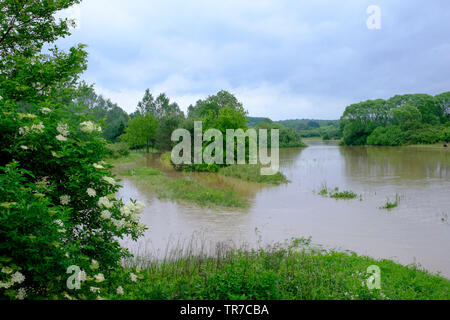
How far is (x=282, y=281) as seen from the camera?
4723 millimetres

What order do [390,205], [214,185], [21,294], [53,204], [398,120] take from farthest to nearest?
1. [398,120]
2. [214,185]
3. [390,205]
4. [53,204]
5. [21,294]

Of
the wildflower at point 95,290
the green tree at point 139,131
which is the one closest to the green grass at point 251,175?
the wildflower at point 95,290

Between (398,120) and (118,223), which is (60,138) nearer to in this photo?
(118,223)

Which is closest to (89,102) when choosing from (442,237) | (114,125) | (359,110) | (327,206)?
(114,125)

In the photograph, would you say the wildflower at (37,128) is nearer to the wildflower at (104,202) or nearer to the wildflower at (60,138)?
the wildflower at (60,138)

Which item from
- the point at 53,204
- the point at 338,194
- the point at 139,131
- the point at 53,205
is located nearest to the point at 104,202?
the point at 53,205

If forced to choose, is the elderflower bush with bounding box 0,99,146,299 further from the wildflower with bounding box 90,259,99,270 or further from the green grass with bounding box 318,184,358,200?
the green grass with bounding box 318,184,358,200

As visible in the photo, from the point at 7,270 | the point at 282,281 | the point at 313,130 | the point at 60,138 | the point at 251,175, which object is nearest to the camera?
the point at 7,270

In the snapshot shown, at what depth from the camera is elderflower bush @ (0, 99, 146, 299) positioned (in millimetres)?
3008

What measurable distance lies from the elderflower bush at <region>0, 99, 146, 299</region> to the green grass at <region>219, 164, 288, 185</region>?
662 inches

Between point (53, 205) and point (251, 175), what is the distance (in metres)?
18.8

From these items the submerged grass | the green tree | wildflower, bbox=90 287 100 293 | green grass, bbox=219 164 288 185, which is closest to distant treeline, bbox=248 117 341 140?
the green tree

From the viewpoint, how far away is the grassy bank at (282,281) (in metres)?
3.78
